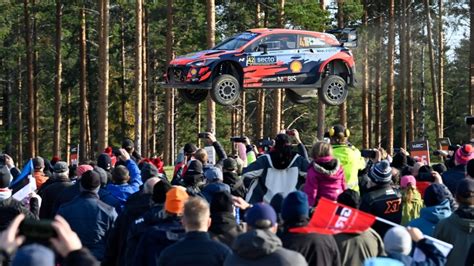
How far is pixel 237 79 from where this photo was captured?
2289cm

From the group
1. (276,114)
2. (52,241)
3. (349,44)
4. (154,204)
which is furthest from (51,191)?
(276,114)

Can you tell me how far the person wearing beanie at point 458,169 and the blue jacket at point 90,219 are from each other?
14.5 feet

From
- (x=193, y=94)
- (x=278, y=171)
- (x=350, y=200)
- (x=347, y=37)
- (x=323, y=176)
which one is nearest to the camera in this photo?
(x=350, y=200)

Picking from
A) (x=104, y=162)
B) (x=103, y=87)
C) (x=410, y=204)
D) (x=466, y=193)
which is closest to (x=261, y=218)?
(x=466, y=193)

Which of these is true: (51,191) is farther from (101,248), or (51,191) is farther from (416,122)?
(416,122)

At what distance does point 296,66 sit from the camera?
23.4 meters

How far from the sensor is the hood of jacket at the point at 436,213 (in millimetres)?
8258

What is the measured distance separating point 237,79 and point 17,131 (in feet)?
105

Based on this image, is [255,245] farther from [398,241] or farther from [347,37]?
[347,37]

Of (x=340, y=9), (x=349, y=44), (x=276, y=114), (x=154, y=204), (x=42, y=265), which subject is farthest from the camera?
(x=340, y=9)

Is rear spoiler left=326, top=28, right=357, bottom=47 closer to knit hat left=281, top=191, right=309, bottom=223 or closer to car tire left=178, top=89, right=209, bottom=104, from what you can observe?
car tire left=178, top=89, right=209, bottom=104

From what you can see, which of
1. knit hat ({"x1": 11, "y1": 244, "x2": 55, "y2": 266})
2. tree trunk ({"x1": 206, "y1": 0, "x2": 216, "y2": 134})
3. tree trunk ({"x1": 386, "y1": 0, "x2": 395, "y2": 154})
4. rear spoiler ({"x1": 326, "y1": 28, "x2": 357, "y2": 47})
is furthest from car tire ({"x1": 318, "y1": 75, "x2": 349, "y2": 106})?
knit hat ({"x1": 11, "y1": 244, "x2": 55, "y2": 266})

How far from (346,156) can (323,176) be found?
1466mm

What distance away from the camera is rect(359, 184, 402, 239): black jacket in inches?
370
